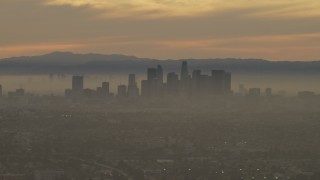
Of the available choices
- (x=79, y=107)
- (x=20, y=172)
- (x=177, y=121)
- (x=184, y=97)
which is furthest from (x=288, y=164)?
(x=184, y=97)

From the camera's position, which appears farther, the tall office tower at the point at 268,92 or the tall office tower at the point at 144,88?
the tall office tower at the point at 144,88

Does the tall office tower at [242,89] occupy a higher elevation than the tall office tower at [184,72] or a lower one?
lower

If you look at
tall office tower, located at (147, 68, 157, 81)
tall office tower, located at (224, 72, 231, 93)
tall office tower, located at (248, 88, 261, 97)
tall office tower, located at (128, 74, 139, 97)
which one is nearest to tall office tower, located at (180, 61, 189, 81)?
tall office tower, located at (147, 68, 157, 81)

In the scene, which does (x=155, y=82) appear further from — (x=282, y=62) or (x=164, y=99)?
(x=282, y=62)

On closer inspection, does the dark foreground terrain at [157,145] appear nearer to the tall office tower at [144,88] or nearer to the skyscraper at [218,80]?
the skyscraper at [218,80]

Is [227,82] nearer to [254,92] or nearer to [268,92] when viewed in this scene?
[268,92]

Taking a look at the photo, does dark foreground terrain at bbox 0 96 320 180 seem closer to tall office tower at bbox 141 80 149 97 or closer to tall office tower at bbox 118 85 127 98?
tall office tower at bbox 118 85 127 98

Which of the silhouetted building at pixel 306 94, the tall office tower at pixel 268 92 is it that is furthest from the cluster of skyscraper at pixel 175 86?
the silhouetted building at pixel 306 94

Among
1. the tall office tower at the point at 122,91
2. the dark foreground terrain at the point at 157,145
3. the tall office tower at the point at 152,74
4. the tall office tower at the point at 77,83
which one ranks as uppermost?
the tall office tower at the point at 152,74
